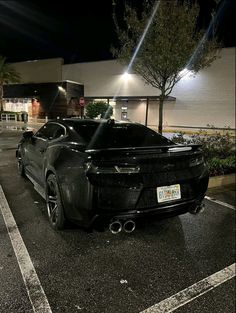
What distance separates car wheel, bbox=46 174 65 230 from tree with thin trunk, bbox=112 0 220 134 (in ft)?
19.9

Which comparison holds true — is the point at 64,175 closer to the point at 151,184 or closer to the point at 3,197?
the point at 151,184

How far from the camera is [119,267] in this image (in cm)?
287

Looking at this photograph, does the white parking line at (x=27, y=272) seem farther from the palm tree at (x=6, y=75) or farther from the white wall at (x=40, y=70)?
the palm tree at (x=6, y=75)

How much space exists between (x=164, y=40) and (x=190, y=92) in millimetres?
17283

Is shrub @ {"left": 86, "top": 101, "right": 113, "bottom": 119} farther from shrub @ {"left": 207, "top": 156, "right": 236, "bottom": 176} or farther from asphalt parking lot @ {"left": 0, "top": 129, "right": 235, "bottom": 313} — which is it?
asphalt parking lot @ {"left": 0, "top": 129, "right": 235, "bottom": 313}

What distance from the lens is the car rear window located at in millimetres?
3580

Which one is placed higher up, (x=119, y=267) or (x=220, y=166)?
(x=220, y=166)

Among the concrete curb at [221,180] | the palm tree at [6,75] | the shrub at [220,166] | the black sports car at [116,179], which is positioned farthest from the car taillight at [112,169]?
the palm tree at [6,75]

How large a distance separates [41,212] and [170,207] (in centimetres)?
212

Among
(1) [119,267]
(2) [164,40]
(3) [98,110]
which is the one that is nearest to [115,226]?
(1) [119,267]

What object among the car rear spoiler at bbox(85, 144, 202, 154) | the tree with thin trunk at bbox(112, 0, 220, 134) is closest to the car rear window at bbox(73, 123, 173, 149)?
the car rear spoiler at bbox(85, 144, 202, 154)

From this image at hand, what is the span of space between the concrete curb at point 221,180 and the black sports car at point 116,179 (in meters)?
2.44

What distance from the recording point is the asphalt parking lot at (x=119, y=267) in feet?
7.70

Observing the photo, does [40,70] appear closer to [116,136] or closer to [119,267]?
[116,136]
